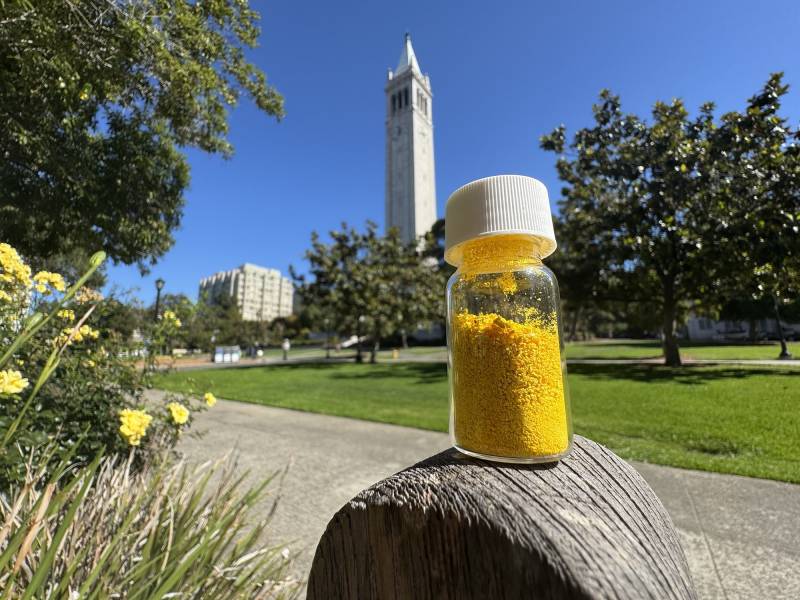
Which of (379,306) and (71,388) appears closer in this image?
(71,388)

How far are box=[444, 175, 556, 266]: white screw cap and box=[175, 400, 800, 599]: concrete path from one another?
174 cm

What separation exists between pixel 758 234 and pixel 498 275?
32.9ft

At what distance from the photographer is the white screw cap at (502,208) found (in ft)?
2.81

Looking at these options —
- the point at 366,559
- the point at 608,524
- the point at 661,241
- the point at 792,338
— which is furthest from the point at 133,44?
the point at 792,338

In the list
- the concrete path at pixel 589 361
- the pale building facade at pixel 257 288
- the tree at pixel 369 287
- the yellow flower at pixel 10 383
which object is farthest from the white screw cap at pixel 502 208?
the pale building facade at pixel 257 288

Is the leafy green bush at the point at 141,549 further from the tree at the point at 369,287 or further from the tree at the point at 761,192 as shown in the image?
the tree at the point at 369,287

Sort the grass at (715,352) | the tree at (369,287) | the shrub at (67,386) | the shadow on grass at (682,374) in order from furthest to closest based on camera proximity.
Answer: the tree at (369,287) → the grass at (715,352) → the shadow on grass at (682,374) → the shrub at (67,386)

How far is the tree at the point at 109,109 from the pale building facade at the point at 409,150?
4827 cm

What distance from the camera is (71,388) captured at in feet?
8.44

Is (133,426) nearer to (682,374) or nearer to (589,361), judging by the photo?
(682,374)

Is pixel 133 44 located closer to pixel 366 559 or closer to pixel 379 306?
pixel 366 559

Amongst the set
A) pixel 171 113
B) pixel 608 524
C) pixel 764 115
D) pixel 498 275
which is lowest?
pixel 608 524

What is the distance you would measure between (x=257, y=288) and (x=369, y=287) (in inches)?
3812

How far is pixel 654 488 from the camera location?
3453mm
